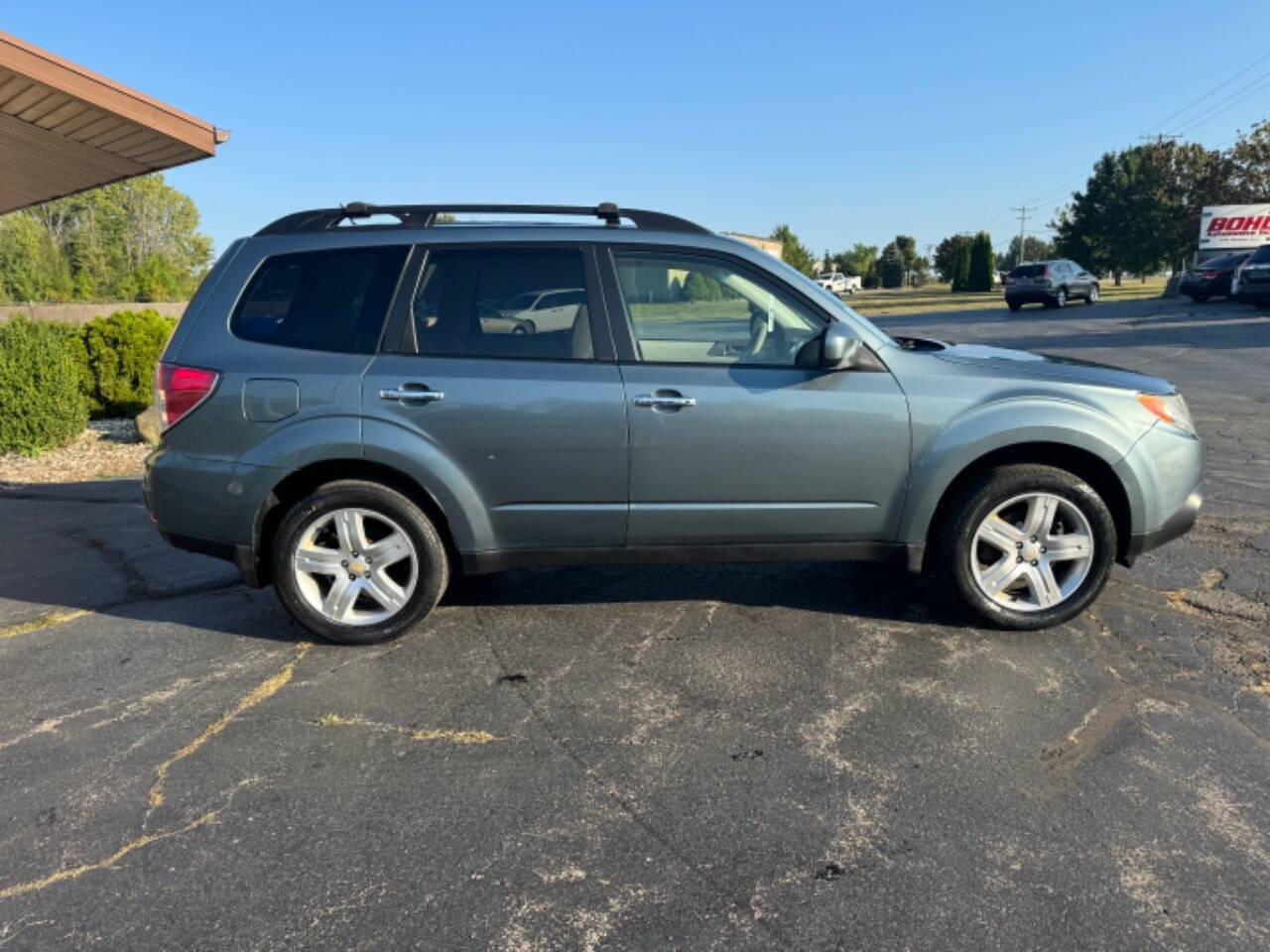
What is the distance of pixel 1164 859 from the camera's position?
8.79 feet

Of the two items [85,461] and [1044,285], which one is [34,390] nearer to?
[85,461]

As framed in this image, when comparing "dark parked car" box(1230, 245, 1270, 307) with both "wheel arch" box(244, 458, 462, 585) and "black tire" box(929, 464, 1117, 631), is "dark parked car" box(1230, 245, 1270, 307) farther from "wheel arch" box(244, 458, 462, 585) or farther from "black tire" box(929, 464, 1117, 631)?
"wheel arch" box(244, 458, 462, 585)

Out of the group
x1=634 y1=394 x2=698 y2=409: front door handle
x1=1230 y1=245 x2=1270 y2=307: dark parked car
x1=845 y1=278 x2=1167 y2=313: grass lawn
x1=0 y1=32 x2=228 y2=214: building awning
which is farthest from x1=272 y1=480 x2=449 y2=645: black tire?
x1=1230 y1=245 x2=1270 y2=307: dark parked car

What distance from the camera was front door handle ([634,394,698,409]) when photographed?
4.14m

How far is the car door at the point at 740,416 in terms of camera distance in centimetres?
416

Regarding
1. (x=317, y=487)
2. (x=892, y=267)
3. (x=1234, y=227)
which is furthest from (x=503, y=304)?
(x=892, y=267)

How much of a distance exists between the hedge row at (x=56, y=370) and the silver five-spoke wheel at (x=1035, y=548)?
31.9ft

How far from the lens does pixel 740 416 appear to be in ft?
13.6

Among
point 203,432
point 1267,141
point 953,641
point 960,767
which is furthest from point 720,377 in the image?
point 1267,141

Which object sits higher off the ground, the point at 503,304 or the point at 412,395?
the point at 503,304

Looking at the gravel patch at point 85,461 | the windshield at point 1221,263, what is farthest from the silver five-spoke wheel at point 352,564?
the windshield at point 1221,263

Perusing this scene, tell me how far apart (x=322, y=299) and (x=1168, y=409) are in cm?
402

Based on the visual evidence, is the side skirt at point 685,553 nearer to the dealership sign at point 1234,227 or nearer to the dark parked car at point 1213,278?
the dark parked car at point 1213,278

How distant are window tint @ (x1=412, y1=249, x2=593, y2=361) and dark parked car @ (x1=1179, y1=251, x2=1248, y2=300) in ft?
106
